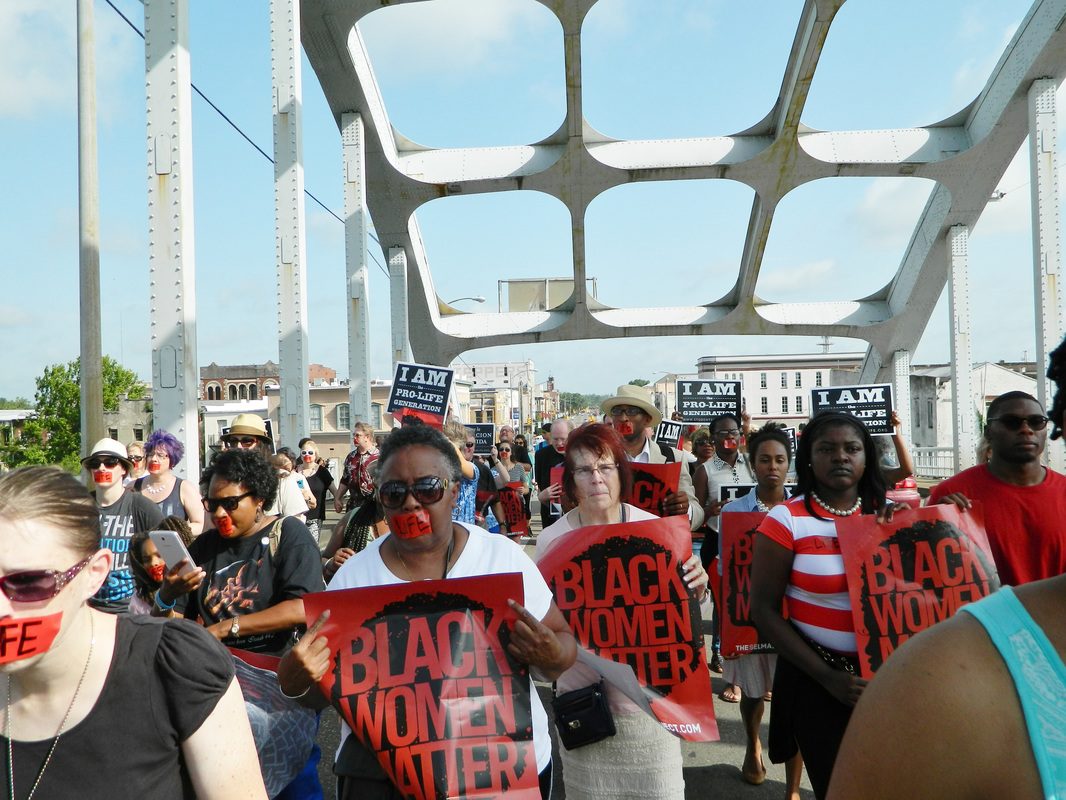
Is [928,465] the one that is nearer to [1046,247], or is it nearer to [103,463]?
[1046,247]

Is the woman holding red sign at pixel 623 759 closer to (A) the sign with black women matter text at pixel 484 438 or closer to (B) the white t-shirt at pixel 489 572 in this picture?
(B) the white t-shirt at pixel 489 572

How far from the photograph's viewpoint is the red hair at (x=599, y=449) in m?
3.63

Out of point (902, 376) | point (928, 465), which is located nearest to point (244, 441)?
point (928, 465)

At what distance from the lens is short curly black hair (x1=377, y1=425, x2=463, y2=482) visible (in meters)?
2.67

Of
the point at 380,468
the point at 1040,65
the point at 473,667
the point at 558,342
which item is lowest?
the point at 473,667

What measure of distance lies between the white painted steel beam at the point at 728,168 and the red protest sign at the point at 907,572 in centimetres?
1643

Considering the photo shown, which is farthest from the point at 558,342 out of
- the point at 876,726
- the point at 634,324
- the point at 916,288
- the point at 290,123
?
the point at 876,726

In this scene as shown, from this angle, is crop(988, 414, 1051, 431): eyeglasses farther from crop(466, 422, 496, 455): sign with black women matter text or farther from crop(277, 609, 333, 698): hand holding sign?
crop(466, 422, 496, 455): sign with black women matter text

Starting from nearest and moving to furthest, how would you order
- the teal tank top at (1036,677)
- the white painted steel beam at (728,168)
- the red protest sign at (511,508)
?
the teal tank top at (1036,677) → the red protest sign at (511,508) → the white painted steel beam at (728,168)

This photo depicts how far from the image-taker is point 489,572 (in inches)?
99.2

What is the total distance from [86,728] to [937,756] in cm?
156

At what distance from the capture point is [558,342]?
3012 cm

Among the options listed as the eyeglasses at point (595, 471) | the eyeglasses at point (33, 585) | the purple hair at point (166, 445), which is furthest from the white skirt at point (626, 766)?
the purple hair at point (166, 445)

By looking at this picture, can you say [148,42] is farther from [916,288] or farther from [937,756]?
[916,288]
